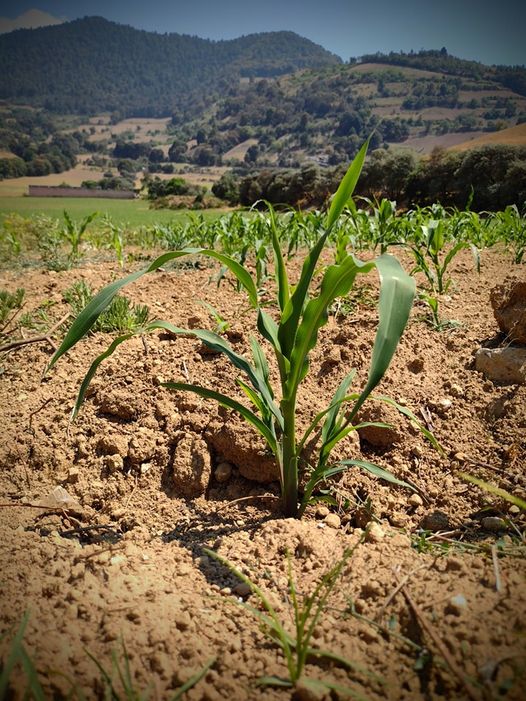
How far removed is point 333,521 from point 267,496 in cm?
24

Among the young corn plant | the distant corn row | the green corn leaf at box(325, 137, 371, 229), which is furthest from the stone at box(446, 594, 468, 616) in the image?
the distant corn row

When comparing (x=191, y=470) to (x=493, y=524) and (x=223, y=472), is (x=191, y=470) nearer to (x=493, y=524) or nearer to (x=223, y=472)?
(x=223, y=472)

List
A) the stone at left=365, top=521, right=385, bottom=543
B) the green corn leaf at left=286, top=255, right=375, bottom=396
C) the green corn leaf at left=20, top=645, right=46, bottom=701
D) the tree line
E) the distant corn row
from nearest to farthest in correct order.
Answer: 1. the green corn leaf at left=20, top=645, right=46, bottom=701
2. the green corn leaf at left=286, top=255, right=375, bottom=396
3. the stone at left=365, top=521, right=385, bottom=543
4. the distant corn row
5. the tree line

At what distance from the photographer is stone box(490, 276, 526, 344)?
158 centimetres

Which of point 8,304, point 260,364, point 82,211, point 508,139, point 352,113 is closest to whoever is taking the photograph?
point 260,364

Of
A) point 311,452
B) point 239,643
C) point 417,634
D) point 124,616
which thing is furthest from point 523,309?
point 124,616

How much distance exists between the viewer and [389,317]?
27.6 inches

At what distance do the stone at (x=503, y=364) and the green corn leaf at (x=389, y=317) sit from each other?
106cm

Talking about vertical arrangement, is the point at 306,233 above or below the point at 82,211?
below

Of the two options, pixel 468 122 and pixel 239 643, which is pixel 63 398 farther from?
pixel 468 122

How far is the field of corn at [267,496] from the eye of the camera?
2.20 ft

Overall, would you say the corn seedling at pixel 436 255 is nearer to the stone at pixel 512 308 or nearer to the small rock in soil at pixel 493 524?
the stone at pixel 512 308

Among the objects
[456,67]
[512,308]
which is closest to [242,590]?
[512,308]

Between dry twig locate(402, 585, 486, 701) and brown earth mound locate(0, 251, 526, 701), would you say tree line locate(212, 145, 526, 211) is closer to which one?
brown earth mound locate(0, 251, 526, 701)
